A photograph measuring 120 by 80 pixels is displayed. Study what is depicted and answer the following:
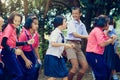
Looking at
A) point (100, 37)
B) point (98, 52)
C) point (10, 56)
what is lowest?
point (98, 52)

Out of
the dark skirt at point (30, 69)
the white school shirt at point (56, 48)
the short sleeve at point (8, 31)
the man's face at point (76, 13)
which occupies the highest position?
the man's face at point (76, 13)

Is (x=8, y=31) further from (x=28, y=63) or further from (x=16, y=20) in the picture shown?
(x=28, y=63)

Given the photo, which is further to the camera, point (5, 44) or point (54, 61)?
point (54, 61)

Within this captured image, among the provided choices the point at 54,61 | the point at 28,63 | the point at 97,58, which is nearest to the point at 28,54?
the point at 28,63

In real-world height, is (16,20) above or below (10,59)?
above

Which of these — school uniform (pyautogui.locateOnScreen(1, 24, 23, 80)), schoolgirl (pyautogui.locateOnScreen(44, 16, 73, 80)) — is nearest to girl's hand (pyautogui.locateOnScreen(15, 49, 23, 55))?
school uniform (pyautogui.locateOnScreen(1, 24, 23, 80))

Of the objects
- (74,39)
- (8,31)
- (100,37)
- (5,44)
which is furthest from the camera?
(74,39)

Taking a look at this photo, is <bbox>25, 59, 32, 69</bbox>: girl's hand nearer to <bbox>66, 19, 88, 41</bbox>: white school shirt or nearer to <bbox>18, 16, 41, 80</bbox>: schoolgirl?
<bbox>18, 16, 41, 80</bbox>: schoolgirl

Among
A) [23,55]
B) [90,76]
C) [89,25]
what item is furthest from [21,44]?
[89,25]

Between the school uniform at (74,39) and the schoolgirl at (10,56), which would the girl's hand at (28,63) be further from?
the school uniform at (74,39)

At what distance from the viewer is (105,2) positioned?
1098 cm

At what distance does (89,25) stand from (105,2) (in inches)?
61.0

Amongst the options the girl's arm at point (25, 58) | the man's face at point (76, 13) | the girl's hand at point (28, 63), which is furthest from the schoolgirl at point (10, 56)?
the man's face at point (76, 13)

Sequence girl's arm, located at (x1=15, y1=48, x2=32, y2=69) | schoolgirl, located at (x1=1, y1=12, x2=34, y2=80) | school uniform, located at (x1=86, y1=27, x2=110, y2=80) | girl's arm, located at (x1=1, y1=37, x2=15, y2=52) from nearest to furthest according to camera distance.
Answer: girl's arm, located at (x1=1, y1=37, x2=15, y2=52)
schoolgirl, located at (x1=1, y1=12, x2=34, y2=80)
girl's arm, located at (x1=15, y1=48, x2=32, y2=69)
school uniform, located at (x1=86, y1=27, x2=110, y2=80)
